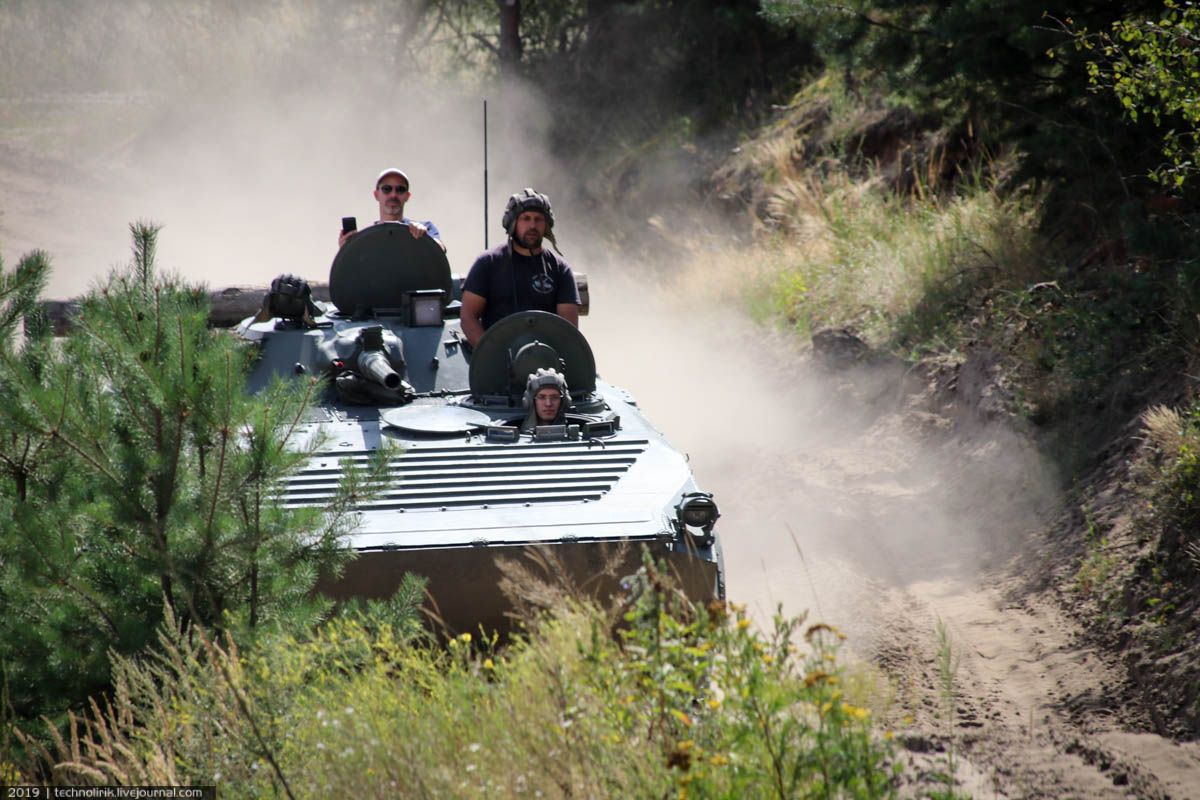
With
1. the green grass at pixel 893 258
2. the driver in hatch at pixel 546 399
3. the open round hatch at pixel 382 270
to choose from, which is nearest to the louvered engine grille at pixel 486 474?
the driver in hatch at pixel 546 399

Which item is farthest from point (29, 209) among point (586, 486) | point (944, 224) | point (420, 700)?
point (420, 700)

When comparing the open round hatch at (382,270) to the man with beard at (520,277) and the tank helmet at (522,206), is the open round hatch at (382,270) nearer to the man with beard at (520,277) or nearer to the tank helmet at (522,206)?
the man with beard at (520,277)

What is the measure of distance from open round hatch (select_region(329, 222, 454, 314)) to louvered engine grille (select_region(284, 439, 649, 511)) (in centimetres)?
215

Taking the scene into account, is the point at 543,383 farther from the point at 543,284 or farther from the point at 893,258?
the point at 893,258

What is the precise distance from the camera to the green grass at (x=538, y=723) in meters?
3.56

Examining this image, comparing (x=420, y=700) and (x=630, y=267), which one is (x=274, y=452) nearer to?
(x=420, y=700)

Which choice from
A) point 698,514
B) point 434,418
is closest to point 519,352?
point 434,418

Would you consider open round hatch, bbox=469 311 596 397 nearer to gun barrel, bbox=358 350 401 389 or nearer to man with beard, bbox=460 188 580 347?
gun barrel, bbox=358 350 401 389

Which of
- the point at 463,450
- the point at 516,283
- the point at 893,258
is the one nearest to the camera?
the point at 463,450

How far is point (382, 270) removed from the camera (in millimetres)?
8789

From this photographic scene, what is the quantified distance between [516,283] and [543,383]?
1.47m

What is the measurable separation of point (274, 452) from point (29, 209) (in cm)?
2405

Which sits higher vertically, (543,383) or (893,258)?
(893,258)

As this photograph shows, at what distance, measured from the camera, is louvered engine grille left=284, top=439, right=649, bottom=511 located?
20.3ft
